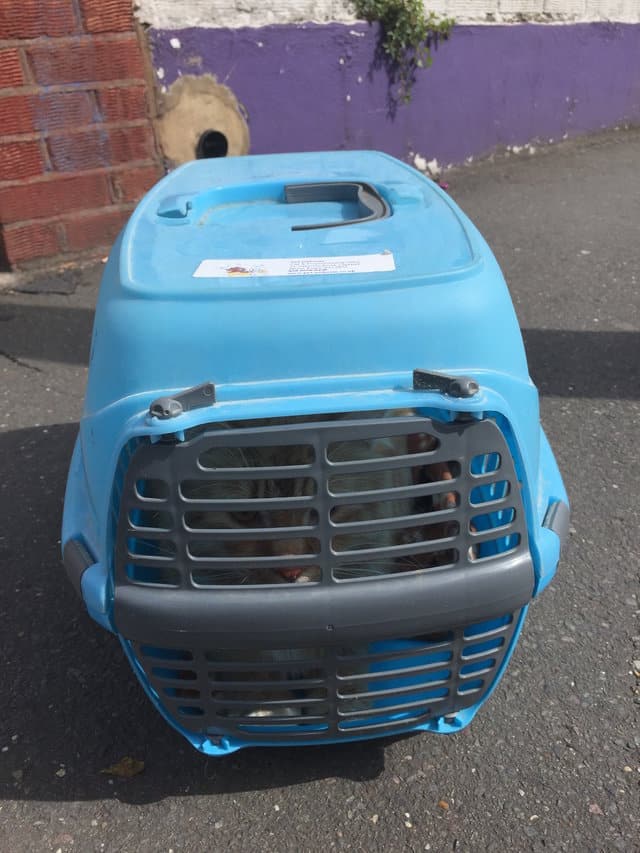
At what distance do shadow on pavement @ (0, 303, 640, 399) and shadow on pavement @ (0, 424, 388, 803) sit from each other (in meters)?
1.70

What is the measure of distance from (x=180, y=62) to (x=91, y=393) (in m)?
3.72

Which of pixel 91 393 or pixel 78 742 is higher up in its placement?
pixel 91 393

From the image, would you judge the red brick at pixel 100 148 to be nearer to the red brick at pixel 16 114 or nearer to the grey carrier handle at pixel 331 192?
the red brick at pixel 16 114

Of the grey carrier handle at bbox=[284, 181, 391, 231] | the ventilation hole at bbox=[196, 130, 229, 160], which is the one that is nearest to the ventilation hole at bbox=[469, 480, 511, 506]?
the grey carrier handle at bbox=[284, 181, 391, 231]

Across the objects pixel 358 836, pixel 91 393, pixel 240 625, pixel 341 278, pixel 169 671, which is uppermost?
pixel 341 278

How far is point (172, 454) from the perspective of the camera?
1.34 metres

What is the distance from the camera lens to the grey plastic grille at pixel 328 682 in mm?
1486

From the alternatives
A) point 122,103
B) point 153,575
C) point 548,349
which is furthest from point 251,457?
point 122,103

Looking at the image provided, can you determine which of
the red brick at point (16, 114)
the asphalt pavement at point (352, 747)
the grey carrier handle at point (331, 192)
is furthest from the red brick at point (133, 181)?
the grey carrier handle at point (331, 192)

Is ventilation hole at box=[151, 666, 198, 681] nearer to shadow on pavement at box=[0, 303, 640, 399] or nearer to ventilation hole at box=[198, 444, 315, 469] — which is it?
ventilation hole at box=[198, 444, 315, 469]

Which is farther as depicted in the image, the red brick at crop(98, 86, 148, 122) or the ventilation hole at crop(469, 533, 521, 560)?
the red brick at crop(98, 86, 148, 122)

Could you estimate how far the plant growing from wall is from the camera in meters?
5.43

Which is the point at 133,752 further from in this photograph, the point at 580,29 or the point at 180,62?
the point at 580,29

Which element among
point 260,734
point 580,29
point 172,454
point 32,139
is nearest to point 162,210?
point 172,454
